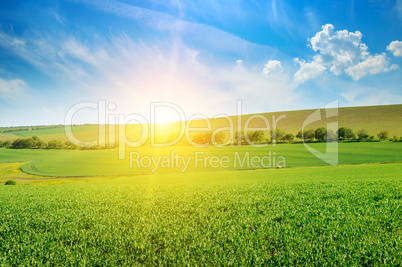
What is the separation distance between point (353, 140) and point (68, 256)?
9513 centimetres

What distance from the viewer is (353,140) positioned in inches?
2975

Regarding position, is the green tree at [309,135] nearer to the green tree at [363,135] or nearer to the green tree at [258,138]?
the green tree at [363,135]

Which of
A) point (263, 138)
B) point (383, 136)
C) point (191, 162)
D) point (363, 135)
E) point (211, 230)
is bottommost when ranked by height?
point (191, 162)

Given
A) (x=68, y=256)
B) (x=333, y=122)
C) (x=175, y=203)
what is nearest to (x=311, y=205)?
(x=175, y=203)

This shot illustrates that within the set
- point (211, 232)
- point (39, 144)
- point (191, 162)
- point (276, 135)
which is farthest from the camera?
point (39, 144)

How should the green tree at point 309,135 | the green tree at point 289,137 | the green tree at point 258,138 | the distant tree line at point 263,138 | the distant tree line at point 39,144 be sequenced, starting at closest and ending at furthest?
the distant tree line at point 263,138 < the green tree at point 309,135 < the green tree at point 289,137 < the green tree at point 258,138 < the distant tree line at point 39,144

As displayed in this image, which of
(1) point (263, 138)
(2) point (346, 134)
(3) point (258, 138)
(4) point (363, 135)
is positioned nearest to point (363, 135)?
(4) point (363, 135)

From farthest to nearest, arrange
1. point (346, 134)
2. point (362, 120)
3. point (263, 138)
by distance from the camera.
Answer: point (362, 120)
point (263, 138)
point (346, 134)

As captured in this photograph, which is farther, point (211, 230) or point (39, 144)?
point (39, 144)

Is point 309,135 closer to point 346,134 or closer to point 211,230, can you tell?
point 346,134

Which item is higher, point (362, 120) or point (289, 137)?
point (362, 120)

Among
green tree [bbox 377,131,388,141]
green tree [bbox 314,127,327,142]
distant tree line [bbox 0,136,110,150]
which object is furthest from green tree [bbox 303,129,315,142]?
distant tree line [bbox 0,136,110,150]

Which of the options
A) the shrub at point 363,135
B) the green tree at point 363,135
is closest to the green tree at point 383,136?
the green tree at point 363,135

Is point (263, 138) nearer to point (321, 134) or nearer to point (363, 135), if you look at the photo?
point (321, 134)
